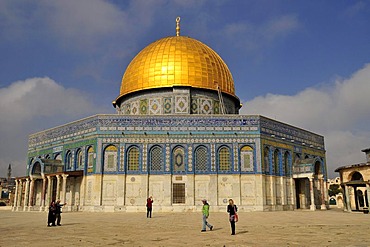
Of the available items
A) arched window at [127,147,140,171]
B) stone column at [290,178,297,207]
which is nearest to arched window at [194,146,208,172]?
arched window at [127,147,140,171]

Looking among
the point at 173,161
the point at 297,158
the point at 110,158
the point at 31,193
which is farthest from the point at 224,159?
the point at 31,193

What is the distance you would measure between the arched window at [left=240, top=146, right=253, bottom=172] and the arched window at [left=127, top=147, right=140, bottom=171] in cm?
788

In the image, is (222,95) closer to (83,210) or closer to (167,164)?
(167,164)

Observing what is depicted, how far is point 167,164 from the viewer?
27734mm

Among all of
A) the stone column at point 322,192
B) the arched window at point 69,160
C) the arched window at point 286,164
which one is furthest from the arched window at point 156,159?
the stone column at point 322,192

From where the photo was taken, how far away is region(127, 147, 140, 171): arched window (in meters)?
27.8

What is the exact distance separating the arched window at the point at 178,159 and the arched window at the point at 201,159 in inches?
38.7

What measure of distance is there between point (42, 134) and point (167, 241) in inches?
1065

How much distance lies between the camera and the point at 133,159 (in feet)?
91.7

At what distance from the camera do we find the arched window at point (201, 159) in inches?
1102

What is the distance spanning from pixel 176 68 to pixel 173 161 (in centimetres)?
906

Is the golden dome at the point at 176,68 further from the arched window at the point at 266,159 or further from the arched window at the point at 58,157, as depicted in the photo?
the arched window at the point at 58,157

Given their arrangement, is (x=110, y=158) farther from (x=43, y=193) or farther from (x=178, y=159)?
(x=43, y=193)

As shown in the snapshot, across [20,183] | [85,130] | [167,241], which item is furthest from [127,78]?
[167,241]
